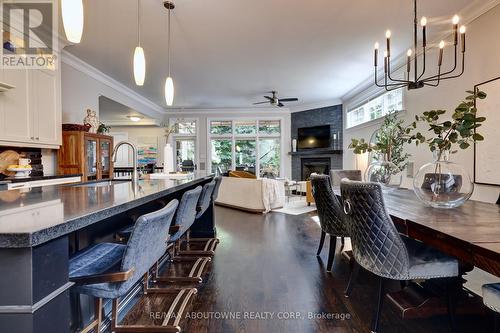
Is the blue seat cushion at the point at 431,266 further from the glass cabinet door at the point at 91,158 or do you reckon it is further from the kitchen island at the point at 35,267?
the glass cabinet door at the point at 91,158

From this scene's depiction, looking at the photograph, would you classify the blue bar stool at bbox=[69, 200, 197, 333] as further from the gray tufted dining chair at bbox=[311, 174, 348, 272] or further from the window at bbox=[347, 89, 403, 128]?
the window at bbox=[347, 89, 403, 128]

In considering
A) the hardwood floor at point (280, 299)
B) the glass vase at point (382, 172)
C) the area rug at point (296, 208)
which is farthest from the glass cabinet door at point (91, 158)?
the glass vase at point (382, 172)

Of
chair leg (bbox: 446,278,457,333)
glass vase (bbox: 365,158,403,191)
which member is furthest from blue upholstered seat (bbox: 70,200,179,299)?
glass vase (bbox: 365,158,403,191)

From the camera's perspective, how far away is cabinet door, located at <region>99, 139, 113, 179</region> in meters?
4.65

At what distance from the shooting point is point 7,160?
11.0 feet

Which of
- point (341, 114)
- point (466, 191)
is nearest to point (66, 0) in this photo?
point (466, 191)

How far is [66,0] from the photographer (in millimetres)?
1607

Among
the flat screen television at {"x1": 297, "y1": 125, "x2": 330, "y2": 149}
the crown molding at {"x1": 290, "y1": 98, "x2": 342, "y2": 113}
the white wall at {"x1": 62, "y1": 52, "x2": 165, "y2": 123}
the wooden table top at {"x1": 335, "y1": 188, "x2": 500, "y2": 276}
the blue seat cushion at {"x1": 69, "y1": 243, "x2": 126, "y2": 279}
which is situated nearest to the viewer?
the wooden table top at {"x1": 335, "y1": 188, "x2": 500, "y2": 276}

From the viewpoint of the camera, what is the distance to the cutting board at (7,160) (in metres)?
3.28

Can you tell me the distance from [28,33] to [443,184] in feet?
15.1

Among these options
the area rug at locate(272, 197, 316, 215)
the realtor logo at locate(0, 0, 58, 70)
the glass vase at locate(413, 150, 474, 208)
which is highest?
the realtor logo at locate(0, 0, 58, 70)

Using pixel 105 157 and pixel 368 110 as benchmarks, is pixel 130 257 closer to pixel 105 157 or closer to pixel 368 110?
pixel 105 157

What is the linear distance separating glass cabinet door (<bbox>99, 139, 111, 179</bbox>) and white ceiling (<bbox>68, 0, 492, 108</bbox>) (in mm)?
1385

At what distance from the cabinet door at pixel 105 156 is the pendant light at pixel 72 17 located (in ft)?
10.8
